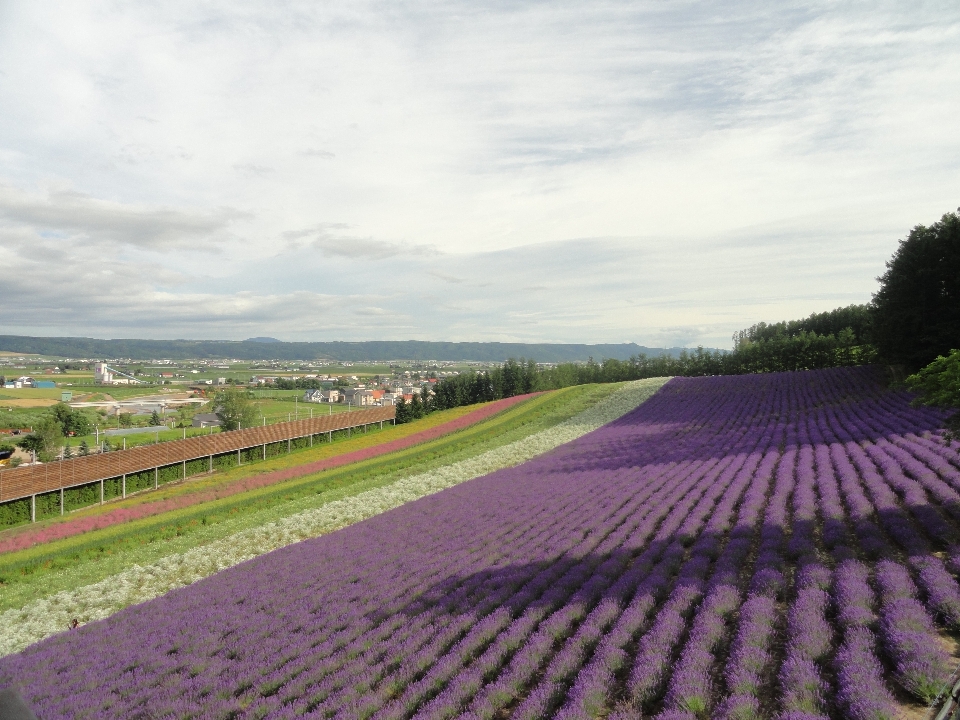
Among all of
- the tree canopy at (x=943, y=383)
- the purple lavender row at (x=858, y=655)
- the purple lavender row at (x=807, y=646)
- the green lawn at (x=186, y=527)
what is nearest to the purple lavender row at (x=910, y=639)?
the purple lavender row at (x=858, y=655)

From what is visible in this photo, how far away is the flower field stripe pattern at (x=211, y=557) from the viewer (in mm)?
15172

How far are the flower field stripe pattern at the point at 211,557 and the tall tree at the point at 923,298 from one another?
3070cm

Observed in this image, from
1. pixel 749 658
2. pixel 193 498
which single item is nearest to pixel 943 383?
pixel 749 658

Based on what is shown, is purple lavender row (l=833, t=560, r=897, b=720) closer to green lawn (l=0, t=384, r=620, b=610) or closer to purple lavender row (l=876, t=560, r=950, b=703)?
purple lavender row (l=876, t=560, r=950, b=703)

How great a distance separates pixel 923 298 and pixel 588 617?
47.5m

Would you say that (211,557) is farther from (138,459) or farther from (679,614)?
(138,459)

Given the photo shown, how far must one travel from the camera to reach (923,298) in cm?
4388

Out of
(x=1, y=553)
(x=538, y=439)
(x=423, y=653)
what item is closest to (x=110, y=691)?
(x=423, y=653)

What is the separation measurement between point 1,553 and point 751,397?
51.8 m

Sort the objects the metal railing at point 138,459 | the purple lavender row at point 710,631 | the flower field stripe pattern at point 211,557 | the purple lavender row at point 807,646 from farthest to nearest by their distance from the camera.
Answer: the metal railing at point 138,459 → the flower field stripe pattern at point 211,557 → the purple lavender row at point 710,631 → the purple lavender row at point 807,646

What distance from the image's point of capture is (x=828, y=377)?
53.6 m

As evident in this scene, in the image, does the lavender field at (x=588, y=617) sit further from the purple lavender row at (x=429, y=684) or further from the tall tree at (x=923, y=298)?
the tall tree at (x=923, y=298)

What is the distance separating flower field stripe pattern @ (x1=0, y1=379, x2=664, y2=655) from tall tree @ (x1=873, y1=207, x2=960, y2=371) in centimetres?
3070

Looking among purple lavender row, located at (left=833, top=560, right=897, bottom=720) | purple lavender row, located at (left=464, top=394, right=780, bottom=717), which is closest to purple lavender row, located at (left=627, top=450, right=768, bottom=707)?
purple lavender row, located at (left=464, top=394, right=780, bottom=717)
